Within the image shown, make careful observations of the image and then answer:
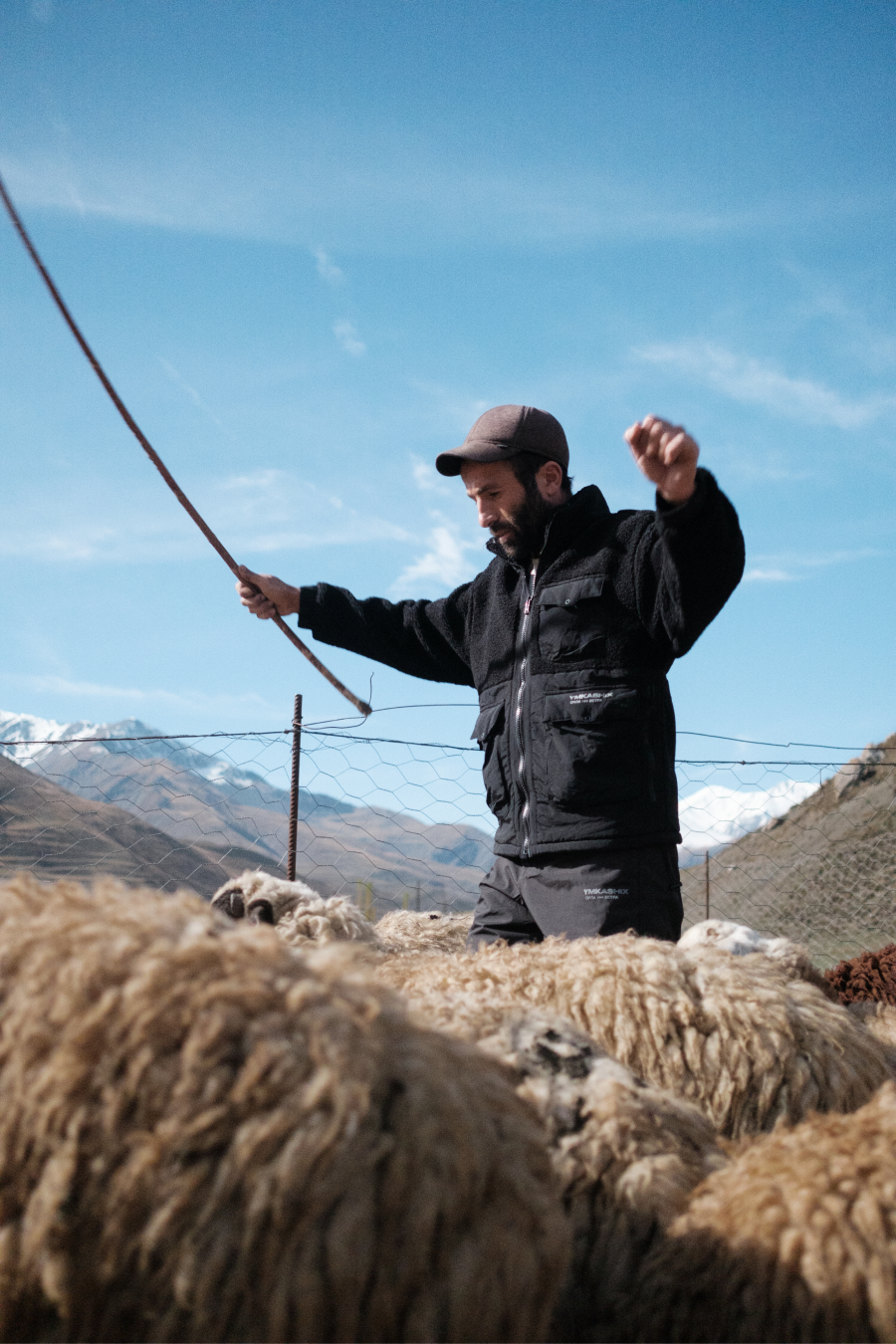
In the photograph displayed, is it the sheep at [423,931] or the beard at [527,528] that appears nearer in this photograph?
the beard at [527,528]

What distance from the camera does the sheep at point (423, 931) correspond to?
165 inches

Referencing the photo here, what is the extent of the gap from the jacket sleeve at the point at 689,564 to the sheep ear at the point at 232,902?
5.13 feet

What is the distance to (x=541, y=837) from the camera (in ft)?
10.8

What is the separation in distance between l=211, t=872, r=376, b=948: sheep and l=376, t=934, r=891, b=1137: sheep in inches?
41.0

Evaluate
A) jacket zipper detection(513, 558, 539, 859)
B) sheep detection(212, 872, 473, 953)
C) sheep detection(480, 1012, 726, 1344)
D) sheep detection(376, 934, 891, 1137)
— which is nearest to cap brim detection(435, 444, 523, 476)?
jacket zipper detection(513, 558, 539, 859)

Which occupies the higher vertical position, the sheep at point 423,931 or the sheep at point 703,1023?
the sheep at point 703,1023

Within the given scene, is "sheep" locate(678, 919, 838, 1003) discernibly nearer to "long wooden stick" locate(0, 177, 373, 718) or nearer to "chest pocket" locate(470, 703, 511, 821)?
"chest pocket" locate(470, 703, 511, 821)

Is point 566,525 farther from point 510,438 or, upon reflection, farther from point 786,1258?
point 786,1258

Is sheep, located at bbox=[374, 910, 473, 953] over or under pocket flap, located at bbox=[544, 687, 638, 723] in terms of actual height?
under

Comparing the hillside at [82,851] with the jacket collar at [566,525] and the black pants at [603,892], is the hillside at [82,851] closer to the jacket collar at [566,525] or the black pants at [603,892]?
the black pants at [603,892]

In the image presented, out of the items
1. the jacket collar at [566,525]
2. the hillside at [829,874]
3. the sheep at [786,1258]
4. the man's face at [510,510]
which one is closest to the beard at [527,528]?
the man's face at [510,510]

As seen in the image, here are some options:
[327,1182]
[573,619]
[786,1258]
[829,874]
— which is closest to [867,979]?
[573,619]

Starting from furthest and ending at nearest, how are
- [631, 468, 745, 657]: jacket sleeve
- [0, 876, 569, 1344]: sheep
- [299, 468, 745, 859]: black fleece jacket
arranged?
[299, 468, 745, 859]: black fleece jacket, [631, 468, 745, 657]: jacket sleeve, [0, 876, 569, 1344]: sheep

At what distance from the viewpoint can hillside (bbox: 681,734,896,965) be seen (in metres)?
15.8
